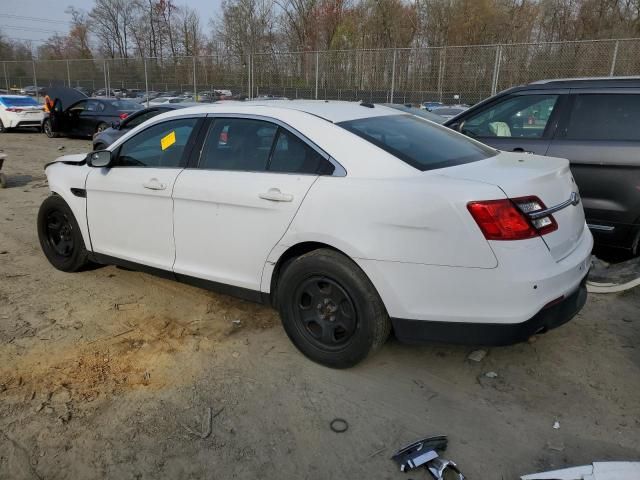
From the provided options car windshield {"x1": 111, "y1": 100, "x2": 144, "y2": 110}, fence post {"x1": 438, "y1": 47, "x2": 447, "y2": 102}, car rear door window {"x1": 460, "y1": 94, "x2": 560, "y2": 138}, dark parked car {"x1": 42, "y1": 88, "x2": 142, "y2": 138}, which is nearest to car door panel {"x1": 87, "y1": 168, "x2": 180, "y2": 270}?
car rear door window {"x1": 460, "y1": 94, "x2": 560, "y2": 138}

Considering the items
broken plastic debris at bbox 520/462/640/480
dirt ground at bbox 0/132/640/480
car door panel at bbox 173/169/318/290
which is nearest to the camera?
broken plastic debris at bbox 520/462/640/480

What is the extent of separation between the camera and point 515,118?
18.0ft

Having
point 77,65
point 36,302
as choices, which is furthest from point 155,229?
point 77,65

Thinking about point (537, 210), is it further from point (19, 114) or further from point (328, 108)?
point (19, 114)

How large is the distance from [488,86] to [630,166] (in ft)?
30.7

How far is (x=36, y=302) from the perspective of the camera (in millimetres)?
4273

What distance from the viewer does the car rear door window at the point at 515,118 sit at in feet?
17.3

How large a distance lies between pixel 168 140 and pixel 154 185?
14.9 inches

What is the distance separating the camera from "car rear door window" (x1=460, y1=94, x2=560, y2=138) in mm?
5258

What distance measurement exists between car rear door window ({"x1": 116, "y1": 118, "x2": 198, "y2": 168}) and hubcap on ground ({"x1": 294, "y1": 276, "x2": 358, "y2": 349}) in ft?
4.63

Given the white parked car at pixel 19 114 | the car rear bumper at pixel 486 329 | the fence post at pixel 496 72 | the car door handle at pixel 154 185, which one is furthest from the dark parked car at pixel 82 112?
the car rear bumper at pixel 486 329

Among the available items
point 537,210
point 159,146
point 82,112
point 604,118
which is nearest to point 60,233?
point 159,146

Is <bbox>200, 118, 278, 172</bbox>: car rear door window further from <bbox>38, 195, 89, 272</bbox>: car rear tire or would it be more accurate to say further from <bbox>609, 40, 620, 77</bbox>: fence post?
<bbox>609, 40, 620, 77</bbox>: fence post

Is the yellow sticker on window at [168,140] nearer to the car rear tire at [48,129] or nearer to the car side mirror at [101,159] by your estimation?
the car side mirror at [101,159]
